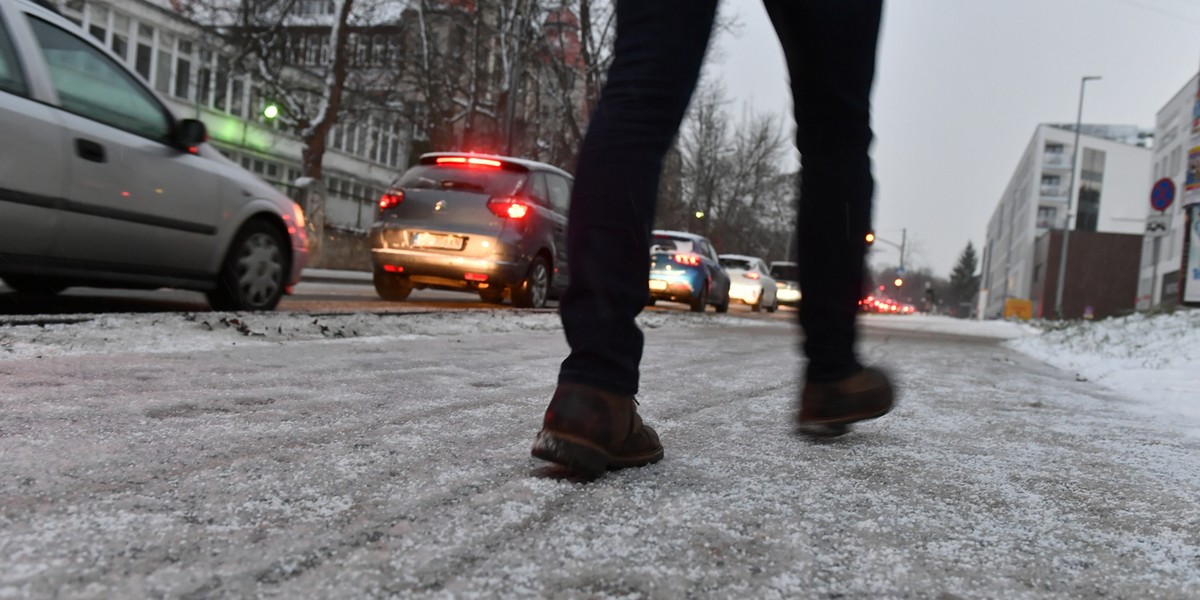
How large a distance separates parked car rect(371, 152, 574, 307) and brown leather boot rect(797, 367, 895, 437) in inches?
277

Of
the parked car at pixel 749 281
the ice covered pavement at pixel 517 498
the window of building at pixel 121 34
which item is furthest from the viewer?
the window of building at pixel 121 34

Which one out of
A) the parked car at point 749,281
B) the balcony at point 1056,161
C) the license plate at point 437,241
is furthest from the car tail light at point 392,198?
the balcony at point 1056,161

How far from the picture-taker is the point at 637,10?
1.65 m

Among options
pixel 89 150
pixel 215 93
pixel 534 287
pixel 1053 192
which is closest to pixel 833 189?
pixel 89 150

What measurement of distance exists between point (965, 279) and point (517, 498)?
501ft

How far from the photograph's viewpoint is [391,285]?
965 centimetres

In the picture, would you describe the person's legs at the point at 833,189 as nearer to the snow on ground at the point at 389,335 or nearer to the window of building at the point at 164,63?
the snow on ground at the point at 389,335

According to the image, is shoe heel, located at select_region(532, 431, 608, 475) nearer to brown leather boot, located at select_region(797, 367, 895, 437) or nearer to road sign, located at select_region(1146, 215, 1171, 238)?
brown leather boot, located at select_region(797, 367, 895, 437)

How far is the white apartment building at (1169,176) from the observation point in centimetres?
5141

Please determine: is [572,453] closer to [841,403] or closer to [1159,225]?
[841,403]

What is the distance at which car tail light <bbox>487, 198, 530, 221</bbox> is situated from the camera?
349 inches

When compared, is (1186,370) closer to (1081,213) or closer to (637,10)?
(637,10)

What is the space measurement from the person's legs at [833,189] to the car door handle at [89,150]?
12.2ft

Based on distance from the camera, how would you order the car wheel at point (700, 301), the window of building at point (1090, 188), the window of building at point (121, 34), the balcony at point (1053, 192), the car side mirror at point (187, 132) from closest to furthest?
1. the car side mirror at point (187, 132)
2. the car wheel at point (700, 301)
3. the window of building at point (121, 34)
4. the window of building at point (1090, 188)
5. the balcony at point (1053, 192)
